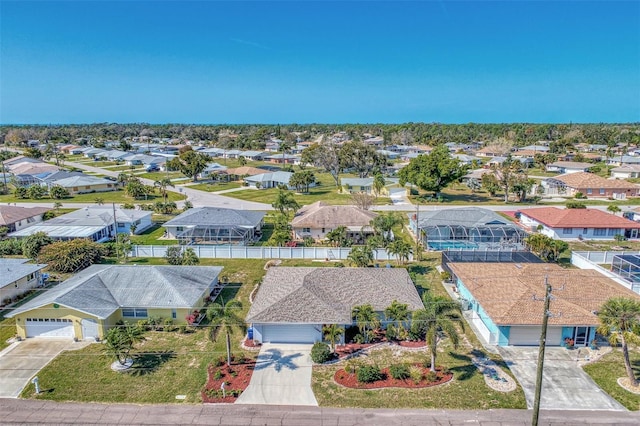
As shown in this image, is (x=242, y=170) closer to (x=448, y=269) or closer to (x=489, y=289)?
(x=448, y=269)

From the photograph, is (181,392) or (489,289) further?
(489,289)

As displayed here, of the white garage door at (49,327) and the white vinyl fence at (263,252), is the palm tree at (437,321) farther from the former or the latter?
the white garage door at (49,327)

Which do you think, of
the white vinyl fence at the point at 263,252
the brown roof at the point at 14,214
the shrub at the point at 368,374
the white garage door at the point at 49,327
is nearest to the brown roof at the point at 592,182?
the white vinyl fence at the point at 263,252

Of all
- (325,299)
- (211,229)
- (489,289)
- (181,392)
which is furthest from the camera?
(211,229)

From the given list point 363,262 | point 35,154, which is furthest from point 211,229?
point 35,154

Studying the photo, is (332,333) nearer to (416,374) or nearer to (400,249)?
(416,374)

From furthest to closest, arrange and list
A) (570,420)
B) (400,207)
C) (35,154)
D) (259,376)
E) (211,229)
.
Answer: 1. (35,154)
2. (400,207)
3. (211,229)
4. (259,376)
5. (570,420)

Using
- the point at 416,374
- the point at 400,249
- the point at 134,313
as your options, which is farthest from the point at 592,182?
the point at 134,313
